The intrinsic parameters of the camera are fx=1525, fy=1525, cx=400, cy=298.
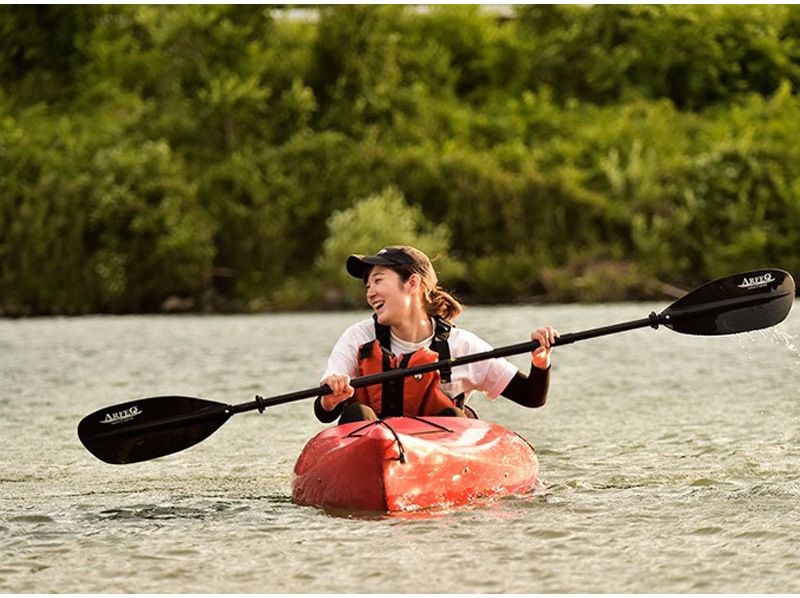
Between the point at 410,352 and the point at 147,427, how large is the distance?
1121 mm

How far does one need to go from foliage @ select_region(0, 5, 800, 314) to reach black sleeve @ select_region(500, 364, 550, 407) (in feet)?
57.1

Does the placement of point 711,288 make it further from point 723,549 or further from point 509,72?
point 509,72

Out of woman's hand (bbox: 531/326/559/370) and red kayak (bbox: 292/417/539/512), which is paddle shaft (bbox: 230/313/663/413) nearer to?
woman's hand (bbox: 531/326/559/370)

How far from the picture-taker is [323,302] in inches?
948

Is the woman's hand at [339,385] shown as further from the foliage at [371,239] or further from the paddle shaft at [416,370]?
the foliage at [371,239]

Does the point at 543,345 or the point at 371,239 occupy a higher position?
the point at 371,239

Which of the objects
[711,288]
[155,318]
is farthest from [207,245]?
[711,288]

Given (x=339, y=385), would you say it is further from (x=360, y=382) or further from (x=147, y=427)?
(x=147, y=427)

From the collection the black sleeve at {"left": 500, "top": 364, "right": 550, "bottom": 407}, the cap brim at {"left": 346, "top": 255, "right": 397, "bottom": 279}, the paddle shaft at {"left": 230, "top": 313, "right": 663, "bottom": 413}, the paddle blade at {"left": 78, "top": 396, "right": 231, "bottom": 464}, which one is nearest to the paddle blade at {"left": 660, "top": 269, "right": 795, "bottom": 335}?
the paddle shaft at {"left": 230, "top": 313, "right": 663, "bottom": 413}

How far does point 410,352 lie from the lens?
238 inches

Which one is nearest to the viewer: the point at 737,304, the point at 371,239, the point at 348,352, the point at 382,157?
the point at 348,352

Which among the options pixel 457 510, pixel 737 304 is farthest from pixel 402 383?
pixel 737 304

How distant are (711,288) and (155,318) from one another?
17520 mm

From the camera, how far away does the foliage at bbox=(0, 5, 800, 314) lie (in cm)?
2486
